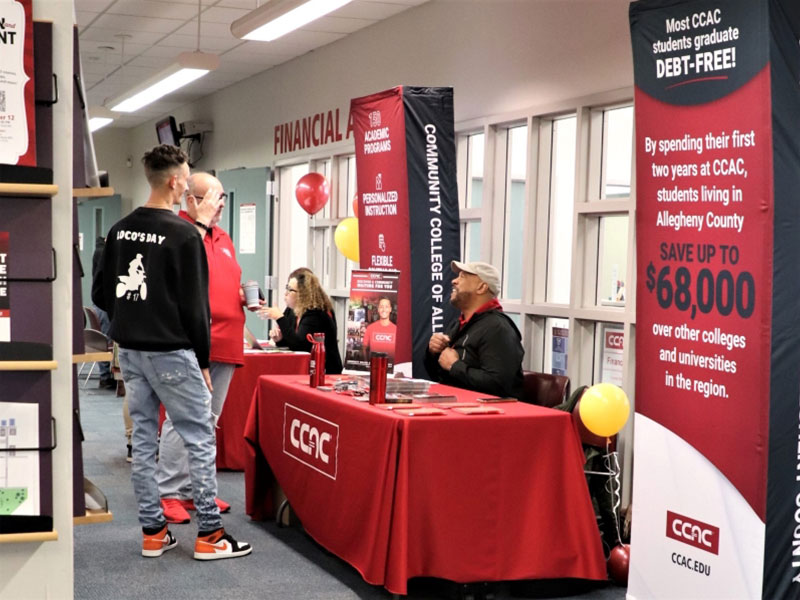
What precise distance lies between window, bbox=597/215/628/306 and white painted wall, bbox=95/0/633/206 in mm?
692

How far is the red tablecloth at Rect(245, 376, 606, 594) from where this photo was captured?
363 centimetres

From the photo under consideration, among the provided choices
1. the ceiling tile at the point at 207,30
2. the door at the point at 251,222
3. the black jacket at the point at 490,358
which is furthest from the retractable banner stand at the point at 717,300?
the door at the point at 251,222

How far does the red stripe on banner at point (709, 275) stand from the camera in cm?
315

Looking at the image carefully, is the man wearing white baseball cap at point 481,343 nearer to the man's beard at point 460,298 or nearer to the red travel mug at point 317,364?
the man's beard at point 460,298

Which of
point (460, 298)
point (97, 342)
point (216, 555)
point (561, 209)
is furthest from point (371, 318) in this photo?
point (97, 342)

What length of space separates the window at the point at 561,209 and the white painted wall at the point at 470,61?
0.78ft

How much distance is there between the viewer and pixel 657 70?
139 inches

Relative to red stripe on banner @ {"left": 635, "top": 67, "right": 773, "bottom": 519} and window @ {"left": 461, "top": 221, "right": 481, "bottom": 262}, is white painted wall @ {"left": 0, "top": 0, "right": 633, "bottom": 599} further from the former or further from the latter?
red stripe on banner @ {"left": 635, "top": 67, "right": 773, "bottom": 519}

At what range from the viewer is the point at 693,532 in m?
3.44

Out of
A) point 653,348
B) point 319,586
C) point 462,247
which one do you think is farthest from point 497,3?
point 319,586

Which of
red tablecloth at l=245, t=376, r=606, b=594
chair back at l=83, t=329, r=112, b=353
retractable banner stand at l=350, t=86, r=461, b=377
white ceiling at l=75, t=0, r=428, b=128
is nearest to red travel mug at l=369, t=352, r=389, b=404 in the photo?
red tablecloth at l=245, t=376, r=606, b=594

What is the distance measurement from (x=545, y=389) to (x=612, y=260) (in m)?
0.89

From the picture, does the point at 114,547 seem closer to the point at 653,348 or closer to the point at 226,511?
the point at 226,511

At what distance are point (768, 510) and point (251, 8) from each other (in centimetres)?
537
